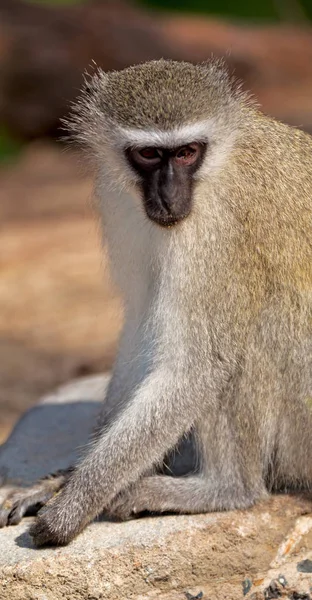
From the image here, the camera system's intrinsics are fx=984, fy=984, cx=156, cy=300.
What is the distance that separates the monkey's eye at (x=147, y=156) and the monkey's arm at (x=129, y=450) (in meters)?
0.96

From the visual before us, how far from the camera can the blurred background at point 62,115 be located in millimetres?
8594

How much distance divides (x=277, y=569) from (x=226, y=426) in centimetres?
72

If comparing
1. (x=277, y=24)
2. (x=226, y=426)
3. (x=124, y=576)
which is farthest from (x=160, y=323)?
(x=277, y=24)

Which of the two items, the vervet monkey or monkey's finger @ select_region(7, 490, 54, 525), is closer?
the vervet monkey

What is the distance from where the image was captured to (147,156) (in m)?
4.44

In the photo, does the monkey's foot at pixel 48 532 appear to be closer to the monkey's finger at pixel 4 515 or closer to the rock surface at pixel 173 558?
the rock surface at pixel 173 558

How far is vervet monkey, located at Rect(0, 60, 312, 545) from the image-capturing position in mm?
4500

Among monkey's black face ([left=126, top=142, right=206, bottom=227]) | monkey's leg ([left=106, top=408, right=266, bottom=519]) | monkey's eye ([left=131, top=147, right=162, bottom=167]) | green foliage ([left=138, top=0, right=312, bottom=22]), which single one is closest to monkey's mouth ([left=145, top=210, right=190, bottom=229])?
monkey's black face ([left=126, top=142, right=206, bottom=227])

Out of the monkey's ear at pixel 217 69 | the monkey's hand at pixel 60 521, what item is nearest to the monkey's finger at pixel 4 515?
the monkey's hand at pixel 60 521

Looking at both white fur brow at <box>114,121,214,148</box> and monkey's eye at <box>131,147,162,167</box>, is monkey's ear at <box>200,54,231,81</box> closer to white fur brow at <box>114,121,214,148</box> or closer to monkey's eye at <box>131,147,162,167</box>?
white fur brow at <box>114,121,214,148</box>

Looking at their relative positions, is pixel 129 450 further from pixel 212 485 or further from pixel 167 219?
pixel 167 219

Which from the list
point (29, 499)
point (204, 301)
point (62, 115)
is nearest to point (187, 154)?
point (204, 301)

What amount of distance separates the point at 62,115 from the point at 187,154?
11049mm

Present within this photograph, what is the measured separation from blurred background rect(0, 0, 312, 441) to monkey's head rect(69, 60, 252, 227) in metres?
0.74
